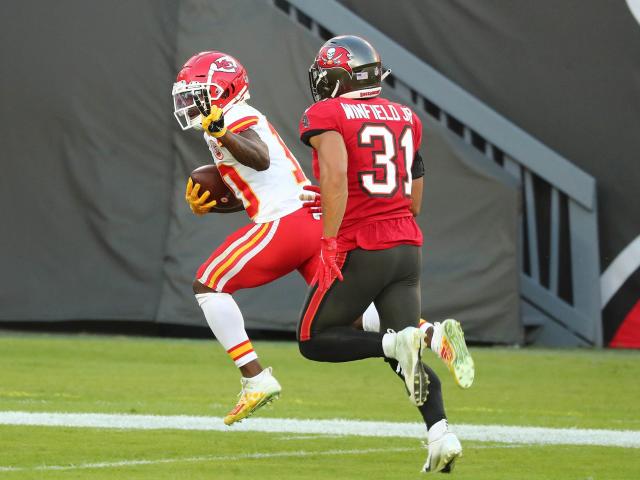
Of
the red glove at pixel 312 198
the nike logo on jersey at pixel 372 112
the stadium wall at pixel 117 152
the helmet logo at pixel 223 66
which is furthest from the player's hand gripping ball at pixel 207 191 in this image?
the stadium wall at pixel 117 152

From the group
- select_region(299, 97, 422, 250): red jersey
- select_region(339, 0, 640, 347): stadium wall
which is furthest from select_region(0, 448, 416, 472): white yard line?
select_region(339, 0, 640, 347): stadium wall

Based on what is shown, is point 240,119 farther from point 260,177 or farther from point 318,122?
point 318,122

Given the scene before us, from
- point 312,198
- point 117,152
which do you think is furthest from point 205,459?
point 117,152

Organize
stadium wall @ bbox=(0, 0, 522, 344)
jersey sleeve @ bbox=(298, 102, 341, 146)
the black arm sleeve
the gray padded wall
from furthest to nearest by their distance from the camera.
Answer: the gray padded wall → stadium wall @ bbox=(0, 0, 522, 344) → the black arm sleeve → jersey sleeve @ bbox=(298, 102, 341, 146)

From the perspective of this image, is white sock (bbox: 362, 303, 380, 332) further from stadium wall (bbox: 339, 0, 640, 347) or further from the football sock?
stadium wall (bbox: 339, 0, 640, 347)

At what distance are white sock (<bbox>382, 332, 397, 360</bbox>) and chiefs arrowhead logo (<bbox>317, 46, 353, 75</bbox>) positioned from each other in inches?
41.9

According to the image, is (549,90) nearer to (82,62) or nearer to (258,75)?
(258,75)

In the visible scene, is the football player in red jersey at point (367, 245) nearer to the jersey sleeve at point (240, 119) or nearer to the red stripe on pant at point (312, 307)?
the red stripe on pant at point (312, 307)

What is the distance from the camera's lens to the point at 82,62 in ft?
39.3

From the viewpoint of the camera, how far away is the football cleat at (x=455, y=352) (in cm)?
511

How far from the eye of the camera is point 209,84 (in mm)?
6344

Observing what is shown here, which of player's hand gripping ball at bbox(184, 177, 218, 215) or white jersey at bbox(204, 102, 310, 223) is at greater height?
white jersey at bbox(204, 102, 310, 223)

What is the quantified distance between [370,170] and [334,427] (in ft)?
6.00

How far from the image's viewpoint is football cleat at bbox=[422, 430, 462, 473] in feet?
16.8
